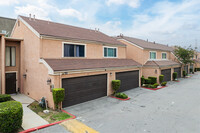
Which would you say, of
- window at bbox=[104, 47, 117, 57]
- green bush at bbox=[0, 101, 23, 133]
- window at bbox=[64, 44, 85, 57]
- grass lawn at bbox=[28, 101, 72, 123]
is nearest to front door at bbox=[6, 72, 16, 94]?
grass lawn at bbox=[28, 101, 72, 123]

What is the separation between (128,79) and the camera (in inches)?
650

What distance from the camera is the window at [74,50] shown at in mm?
12656

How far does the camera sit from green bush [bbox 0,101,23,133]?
609 centimetres

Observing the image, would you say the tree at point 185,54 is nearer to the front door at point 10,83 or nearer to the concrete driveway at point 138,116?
the concrete driveway at point 138,116

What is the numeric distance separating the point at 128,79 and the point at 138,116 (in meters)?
7.98

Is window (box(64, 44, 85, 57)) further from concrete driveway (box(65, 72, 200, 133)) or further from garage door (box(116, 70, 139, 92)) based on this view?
concrete driveway (box(65, 72, 200, 133))

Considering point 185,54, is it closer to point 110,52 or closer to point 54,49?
point 110,52

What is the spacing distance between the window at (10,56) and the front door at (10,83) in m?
1.10

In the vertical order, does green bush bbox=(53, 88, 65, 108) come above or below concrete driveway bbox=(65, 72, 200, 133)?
above

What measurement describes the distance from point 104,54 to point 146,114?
9.11 meters

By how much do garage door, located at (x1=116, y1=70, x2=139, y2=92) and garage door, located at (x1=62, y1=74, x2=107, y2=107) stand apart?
2805 mm

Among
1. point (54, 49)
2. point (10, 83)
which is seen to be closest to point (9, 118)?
point (54, 49)

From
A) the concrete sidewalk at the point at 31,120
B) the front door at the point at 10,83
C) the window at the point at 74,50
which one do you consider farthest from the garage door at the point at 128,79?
the front door at the point at 10,83

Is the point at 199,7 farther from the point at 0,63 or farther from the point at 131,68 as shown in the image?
the point at 0,63
